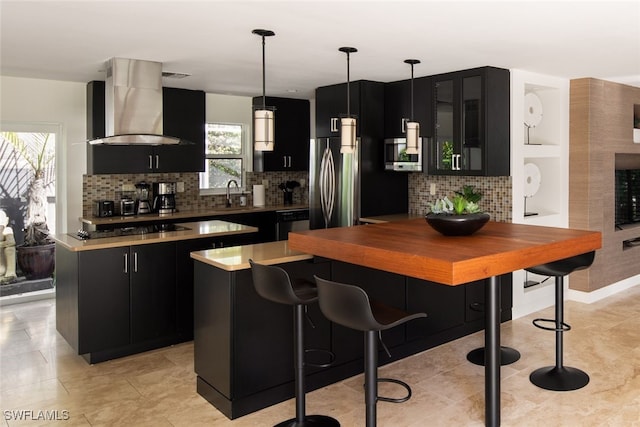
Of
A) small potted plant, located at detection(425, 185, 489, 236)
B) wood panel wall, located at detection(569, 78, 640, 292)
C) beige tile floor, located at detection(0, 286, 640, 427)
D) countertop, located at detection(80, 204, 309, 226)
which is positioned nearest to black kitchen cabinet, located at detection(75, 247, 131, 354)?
beige tile floor, located at detection(0, 286, 640, 427)

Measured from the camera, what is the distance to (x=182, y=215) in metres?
5.91

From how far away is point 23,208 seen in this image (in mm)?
5758

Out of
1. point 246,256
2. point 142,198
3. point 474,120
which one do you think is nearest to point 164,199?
point 142,198

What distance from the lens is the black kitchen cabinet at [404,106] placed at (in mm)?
5285

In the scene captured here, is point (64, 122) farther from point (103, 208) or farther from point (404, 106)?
point (404, 106)

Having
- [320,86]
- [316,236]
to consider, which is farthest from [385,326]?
[320,86]

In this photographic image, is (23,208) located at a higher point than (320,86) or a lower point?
lower

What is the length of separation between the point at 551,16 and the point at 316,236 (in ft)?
6.18

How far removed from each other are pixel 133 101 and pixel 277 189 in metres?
3.19

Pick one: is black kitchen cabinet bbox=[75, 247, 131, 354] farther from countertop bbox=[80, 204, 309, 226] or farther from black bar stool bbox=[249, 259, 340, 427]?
black bar stool bbox=[249, 259, 340, 427]

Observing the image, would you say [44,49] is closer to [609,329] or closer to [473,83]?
[473,83]

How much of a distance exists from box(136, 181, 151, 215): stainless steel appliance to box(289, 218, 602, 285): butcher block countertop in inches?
122

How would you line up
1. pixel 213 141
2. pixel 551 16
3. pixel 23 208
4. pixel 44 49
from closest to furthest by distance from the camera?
pixel 551 16
pixel 44 49
pixel 23 208
pixel 213 141

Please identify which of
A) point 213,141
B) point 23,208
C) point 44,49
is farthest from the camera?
point 213,141
